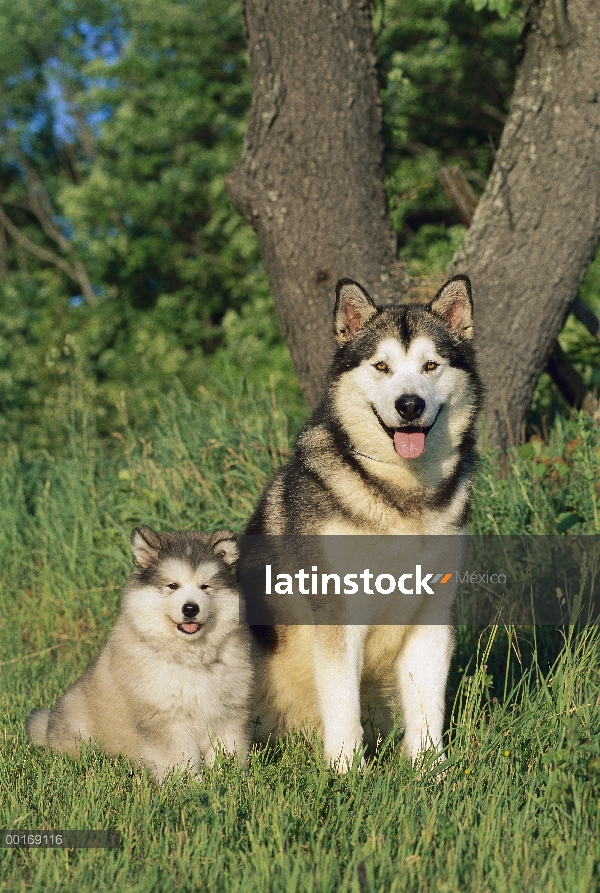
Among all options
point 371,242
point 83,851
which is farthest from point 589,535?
point 83,851

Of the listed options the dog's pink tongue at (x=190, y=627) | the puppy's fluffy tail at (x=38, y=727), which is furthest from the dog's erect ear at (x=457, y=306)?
the puppy's fluffy tail at (x=38, y=727)

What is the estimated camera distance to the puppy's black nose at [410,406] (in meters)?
3.88

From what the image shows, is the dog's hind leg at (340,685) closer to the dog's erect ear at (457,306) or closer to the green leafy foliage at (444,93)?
the dog's erect ear at (457,306)

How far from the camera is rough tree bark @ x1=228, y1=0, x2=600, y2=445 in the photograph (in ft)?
20.9

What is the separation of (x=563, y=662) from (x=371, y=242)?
11.4 feet

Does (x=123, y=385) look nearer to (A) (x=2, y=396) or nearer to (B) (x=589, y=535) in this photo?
(A) (x=2, y=396)

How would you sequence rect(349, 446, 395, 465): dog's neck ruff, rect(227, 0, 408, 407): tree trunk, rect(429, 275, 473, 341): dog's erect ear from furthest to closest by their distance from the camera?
rect(227, 0, 408, 407): tree trunk < rect(429, 275, 473, 341): dog's erect ear < rect(349, 446, 395, 465): dog's neck ruff

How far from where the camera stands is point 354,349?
426 cm

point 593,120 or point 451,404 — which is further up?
point 593,120

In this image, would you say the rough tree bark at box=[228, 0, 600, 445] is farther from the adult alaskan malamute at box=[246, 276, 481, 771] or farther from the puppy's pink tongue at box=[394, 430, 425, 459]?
the puppy's pink tongue at box=[394, 430, 425, 459]

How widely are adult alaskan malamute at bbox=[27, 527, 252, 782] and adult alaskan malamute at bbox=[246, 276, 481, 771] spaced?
366mm

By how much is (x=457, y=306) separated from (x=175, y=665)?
2.11 metres

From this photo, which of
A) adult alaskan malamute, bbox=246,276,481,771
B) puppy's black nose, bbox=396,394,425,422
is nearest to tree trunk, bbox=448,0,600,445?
adult alaskan malamute, bbox=246,276,481,771

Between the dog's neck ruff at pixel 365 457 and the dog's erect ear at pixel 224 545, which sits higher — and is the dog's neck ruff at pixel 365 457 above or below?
above
